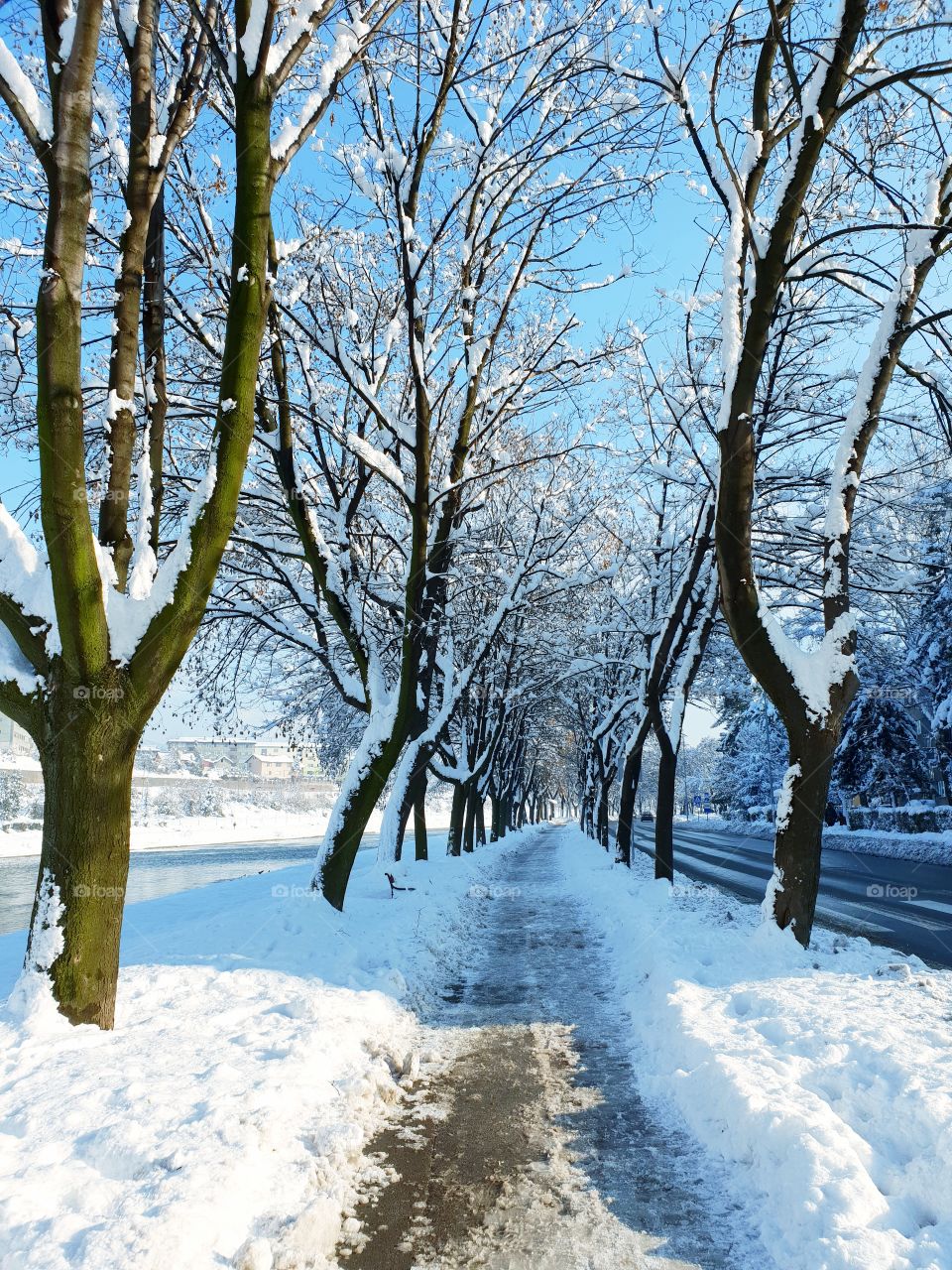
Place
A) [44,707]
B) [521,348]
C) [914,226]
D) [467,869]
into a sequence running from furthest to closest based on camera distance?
[467,869] < [521,348] < [914,226] < [44,707]

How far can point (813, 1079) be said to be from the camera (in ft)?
13.3

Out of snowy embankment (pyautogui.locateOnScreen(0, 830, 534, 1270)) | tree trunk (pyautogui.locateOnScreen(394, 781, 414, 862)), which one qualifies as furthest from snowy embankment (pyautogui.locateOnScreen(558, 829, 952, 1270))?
tree trunk (pyautogui.locateOnScreen(394, 781, 414, 862))

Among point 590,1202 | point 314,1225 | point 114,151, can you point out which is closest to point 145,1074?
point 314,1225

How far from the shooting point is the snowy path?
3012 mm

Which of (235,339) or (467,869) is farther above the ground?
(235,339)

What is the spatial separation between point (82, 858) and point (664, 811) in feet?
A: 38.6

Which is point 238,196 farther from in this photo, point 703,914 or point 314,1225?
point 703,914

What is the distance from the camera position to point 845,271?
23.5 feet

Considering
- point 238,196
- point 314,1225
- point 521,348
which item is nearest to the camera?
point 314,1225

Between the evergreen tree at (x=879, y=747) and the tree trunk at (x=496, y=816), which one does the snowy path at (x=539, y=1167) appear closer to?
the evergreen tree at (x=879, y=747)

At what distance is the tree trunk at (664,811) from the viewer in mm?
14258

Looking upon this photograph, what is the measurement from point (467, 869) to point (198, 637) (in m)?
8.72

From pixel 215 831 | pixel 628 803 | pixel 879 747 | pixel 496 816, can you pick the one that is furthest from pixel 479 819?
pixel 215 831

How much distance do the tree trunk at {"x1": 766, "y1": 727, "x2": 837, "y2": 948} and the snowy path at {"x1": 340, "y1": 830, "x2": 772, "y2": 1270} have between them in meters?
1.98
